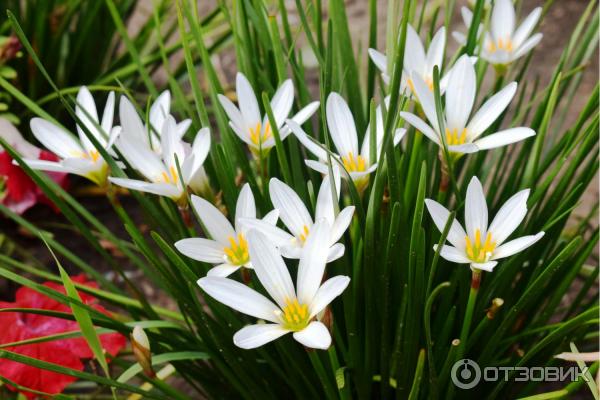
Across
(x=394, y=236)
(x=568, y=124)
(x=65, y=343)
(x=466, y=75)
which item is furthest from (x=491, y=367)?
(x=568, y=124)

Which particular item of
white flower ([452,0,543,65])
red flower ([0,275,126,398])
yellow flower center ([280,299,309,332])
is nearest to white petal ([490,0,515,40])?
white flower ([452,0,543,65])

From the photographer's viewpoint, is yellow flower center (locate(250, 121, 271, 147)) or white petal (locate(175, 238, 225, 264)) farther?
yellow flower center (locate(250, 121, 271, 147))

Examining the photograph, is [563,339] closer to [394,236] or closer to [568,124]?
[394,236]

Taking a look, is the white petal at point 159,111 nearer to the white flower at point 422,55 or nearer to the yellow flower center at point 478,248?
the white flower at point 422,55

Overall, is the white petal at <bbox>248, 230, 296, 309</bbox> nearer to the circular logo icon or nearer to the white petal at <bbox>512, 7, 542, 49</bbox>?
the circular logo icon

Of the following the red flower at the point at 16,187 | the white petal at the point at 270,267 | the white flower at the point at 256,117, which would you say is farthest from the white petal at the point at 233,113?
the red flower at the point at 16,187

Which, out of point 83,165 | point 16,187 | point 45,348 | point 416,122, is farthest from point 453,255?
point 16,187
